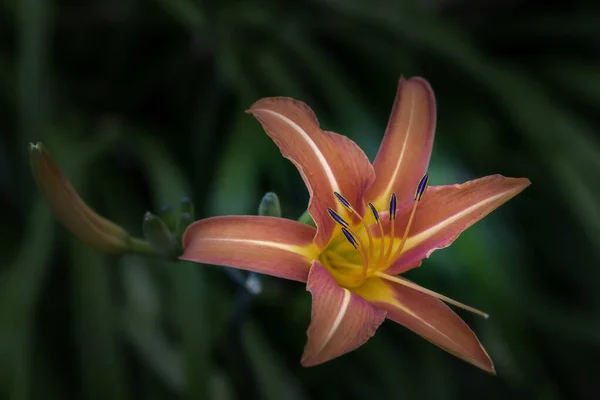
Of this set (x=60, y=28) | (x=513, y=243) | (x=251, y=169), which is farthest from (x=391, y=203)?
(x=60, y=28)

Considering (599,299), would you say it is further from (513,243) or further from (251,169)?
(251,169)

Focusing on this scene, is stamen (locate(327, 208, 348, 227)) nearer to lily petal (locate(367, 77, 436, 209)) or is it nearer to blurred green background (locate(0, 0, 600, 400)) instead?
lily petal (locate(367, 77, 436, 209))

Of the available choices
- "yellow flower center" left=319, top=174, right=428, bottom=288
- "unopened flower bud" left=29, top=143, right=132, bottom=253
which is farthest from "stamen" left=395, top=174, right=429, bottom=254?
"unopened flower bud" left=29, top=143, right=132, bottom=253

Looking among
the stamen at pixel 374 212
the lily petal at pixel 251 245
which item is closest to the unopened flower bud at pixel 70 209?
the lily petal at pixel 251 245

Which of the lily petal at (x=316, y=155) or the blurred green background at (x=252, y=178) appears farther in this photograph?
the blurred green background at (x=252, y=178)

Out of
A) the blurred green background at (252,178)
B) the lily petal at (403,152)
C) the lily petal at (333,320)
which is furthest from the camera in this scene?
the blurred green background at (252,178)

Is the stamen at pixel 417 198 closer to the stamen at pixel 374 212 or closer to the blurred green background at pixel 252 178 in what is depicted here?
the stamen at pixel 374 212

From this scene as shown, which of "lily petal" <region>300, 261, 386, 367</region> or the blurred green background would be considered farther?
the blurred green background
